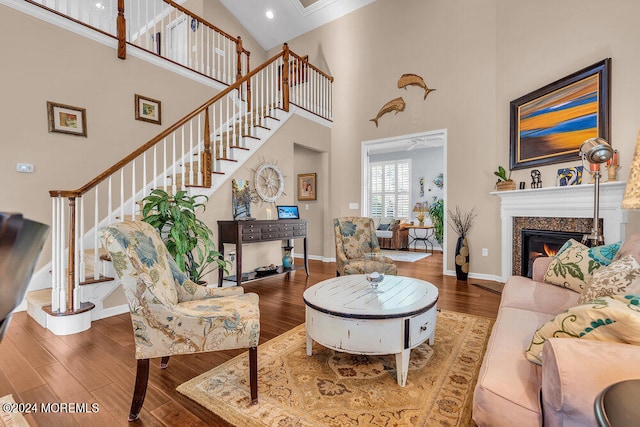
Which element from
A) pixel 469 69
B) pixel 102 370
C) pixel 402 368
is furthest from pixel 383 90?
pixel 102 370

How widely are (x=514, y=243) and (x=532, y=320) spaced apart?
9.30 feet

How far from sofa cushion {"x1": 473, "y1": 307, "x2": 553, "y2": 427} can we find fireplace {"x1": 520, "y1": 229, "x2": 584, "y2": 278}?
9.61ft

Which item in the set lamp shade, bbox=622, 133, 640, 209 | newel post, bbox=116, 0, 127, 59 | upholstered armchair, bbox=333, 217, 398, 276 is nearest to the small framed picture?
newel post, bbox=116, 0, 127, 59

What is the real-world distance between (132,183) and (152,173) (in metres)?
0.49

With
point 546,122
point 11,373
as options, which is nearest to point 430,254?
point 546,122

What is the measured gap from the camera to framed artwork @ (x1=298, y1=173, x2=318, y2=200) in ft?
20.3

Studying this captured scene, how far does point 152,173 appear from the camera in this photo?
161 inches

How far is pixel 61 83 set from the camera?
349 cm

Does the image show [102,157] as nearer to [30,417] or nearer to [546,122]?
[30,417]

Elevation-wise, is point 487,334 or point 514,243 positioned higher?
point 514,243

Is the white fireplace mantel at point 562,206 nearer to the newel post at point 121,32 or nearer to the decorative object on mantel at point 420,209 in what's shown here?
the decorative object on mantel at point 420,209

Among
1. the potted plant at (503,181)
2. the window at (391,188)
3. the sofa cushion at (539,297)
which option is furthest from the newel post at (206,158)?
the window at (391,188)

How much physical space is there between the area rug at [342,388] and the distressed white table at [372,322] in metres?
0.15

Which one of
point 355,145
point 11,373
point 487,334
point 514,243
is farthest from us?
point 355,145
